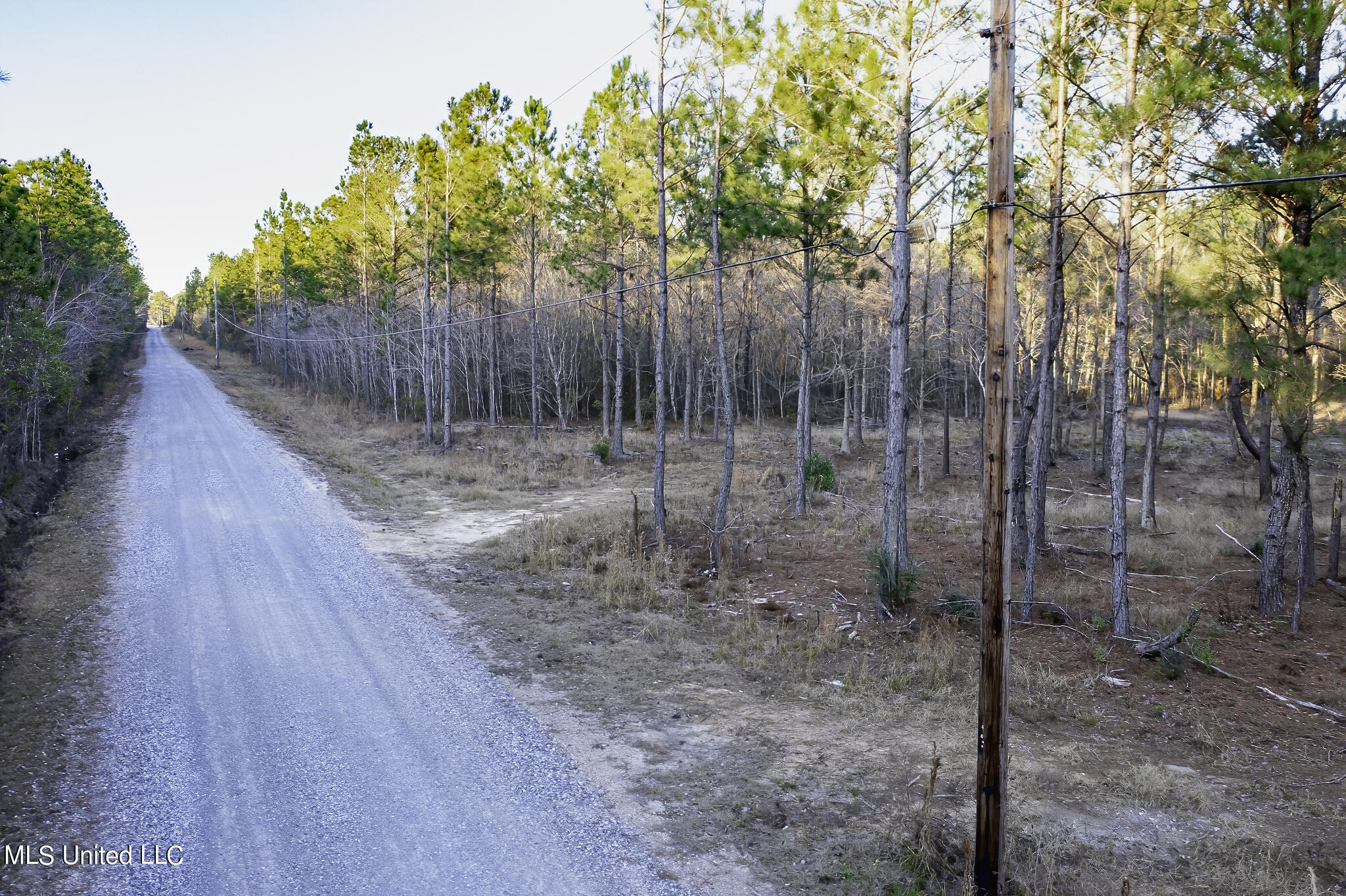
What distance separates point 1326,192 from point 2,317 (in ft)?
78.1

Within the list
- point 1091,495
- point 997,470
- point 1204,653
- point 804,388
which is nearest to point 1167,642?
point 1204,653

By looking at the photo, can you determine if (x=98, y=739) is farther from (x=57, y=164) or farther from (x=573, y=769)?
(x=57, y=164)

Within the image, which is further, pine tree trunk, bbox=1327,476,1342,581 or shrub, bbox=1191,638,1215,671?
pine tree trunk, bbox=1327,476,1342,581

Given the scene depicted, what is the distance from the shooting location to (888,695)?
817 cm

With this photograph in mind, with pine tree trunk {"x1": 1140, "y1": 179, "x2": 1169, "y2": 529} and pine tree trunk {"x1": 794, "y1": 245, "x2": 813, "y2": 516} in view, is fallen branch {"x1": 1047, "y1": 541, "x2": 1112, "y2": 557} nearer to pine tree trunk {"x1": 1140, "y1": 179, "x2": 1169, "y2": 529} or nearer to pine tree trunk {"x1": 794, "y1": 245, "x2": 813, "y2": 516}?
pine tree trunk {"x1": 1140, "y1": 179, "x2": 1169, "y2": 529}

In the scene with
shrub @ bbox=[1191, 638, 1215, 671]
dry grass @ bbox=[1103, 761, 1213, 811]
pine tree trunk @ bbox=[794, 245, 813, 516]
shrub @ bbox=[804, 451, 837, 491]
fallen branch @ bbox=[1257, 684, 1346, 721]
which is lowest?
fallen branch @ bbox=[1257, 684, 1346, 721]

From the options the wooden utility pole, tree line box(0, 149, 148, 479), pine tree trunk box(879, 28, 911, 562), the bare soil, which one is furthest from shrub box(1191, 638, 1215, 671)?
tree line box(0, 149, 148, 479)

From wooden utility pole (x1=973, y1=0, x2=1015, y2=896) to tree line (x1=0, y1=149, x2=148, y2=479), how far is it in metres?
14.3

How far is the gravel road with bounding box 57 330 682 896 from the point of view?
4992 millimetres

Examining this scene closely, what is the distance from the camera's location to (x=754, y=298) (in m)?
32.8

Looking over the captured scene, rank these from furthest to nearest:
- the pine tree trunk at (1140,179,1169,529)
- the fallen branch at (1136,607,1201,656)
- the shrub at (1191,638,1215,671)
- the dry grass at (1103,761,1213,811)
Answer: the pine tree trunk at (1140,179,1169,529) → the shrub at (1191,638,1215,671) → the fallen branch at (1136,607,1201,656) → the dry grass at (1103,761,1213,811)

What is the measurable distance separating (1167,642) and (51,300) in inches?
1078

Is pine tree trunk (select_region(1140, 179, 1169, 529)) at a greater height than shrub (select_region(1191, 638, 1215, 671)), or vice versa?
pine tree trunk (select_region(1140, 179, 1169, 529))

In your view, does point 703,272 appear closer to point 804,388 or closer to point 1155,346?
point 804,388
